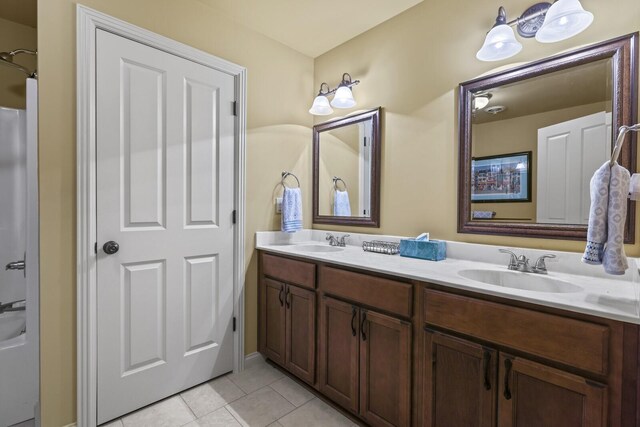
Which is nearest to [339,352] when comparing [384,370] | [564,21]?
[384,370]

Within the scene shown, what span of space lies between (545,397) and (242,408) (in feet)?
5.02

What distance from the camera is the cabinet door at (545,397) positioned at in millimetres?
909

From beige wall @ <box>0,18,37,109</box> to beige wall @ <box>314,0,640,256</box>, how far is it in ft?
7.41

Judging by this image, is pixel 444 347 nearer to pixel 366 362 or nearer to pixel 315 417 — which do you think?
pixel 366 362

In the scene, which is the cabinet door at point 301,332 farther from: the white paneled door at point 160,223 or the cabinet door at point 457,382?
the cabinet door at point 457,382

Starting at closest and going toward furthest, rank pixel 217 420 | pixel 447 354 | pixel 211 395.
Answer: pixel 447 354, pixel 217 420, pixel 211 395

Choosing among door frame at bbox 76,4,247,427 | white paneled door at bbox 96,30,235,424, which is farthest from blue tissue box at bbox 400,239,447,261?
door frame at bbox 76,4,247,427

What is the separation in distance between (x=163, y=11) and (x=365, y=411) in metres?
2.58

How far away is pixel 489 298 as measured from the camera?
44.3 inches

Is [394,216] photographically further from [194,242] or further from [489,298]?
[194,242]

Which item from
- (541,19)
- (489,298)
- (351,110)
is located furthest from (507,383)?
(351,110)

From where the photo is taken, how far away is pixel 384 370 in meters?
1.46

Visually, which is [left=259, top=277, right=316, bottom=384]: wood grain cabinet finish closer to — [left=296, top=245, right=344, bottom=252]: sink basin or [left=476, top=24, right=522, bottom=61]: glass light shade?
[left=296, top=245, right=344, bottom=252]: sink basin

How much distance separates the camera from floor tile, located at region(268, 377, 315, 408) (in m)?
1.83
